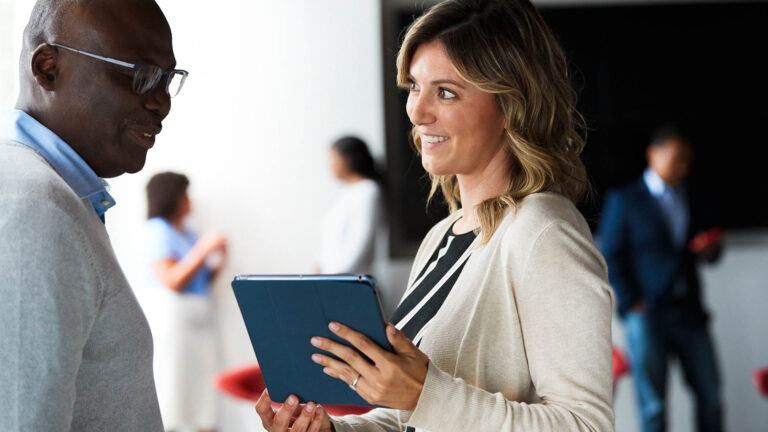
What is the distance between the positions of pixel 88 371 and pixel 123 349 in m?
0.05

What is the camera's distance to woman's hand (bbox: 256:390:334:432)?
1.30 metres

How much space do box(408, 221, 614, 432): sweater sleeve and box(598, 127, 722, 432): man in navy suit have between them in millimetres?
2848

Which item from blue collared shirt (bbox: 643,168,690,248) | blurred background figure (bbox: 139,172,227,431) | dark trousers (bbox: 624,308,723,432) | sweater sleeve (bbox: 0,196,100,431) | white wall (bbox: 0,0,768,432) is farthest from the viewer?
white wall (bbox: 0,0,768,432)

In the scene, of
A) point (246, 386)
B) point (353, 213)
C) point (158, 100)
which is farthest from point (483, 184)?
point (353, 213)

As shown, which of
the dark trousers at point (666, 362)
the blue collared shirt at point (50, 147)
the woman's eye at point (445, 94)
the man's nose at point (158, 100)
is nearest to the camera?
the blue collared shirt at point (50, 147)

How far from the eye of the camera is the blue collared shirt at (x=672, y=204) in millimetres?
4051

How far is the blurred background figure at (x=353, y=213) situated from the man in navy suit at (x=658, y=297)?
4.25 ft

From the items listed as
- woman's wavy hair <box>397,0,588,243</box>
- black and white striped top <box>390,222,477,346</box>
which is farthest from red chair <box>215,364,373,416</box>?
woman's wavy hair <box>397,0,588,243</box>

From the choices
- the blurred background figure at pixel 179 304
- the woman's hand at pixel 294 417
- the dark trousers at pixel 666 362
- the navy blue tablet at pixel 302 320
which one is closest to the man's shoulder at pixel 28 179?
the navy blue tablet at pixel 302 320

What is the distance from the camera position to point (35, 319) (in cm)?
89

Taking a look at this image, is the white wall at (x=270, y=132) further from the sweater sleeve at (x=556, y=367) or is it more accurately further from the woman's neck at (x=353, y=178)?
the sweater sleeve at (x=556, y=367)

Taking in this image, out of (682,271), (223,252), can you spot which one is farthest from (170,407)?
(682,271)

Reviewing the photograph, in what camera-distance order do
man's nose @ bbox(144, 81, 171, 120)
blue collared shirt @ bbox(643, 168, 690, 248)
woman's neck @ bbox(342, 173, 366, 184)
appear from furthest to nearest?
woman's neck @ bbox(342, 173, 366, 184) < blue collared shirt @ bbox(643, 168, 690, 248) < man's nose @ bbox(144, 81, 171, 120)

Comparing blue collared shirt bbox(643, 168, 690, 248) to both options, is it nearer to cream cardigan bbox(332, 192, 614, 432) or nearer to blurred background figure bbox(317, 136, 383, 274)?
blurred background figure bbox(317, 136, 383, 274)
